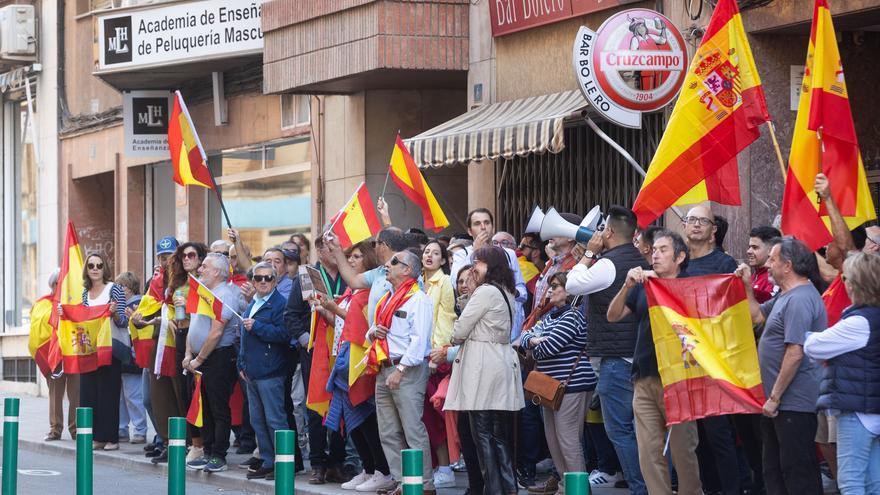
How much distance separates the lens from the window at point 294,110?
810 inches

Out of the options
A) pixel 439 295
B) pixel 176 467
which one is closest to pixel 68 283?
pixel 439 295

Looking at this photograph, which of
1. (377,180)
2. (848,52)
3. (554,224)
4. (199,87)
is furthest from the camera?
(199,87)

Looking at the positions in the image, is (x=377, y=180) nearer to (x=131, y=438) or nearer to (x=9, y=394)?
(x=131, y=438)

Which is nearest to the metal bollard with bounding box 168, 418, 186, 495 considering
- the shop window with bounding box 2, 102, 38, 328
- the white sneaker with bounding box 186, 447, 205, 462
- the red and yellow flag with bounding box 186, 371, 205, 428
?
the red and yellow flag with bounding box 186, 371, 205, 428

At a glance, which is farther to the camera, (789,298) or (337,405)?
→ (337,405)

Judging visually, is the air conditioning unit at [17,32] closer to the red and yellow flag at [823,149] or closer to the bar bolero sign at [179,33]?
the bar bolero sign at [179,33]

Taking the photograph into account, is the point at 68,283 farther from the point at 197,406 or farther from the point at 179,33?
the point at 179,33

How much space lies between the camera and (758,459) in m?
10.6

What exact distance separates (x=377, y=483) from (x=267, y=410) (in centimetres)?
131

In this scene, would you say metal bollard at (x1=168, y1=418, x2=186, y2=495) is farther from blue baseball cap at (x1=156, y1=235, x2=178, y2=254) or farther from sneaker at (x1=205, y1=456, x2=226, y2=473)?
blue baseball cap at (x1=156, y1=235, x2=178, y2=254)

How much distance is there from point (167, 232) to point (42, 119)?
4.04 m

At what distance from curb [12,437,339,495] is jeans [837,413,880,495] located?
4805mm

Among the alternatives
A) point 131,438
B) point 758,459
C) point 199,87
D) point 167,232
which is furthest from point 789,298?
point 167,232

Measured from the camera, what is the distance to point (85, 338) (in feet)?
52.3
